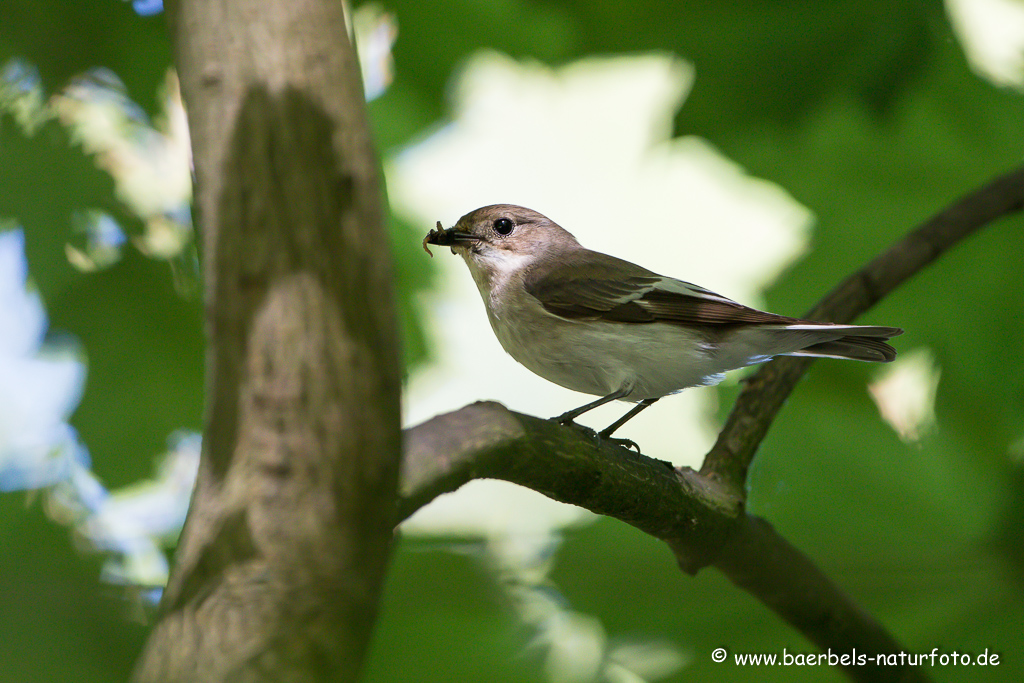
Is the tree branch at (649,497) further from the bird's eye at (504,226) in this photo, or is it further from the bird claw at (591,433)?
the bird's eye at (504,226)

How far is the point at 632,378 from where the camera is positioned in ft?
7.57

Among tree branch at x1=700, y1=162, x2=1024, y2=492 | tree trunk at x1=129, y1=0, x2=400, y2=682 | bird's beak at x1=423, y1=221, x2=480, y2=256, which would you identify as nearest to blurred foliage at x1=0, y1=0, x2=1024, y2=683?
bird's beak at x1=423, y1=221, x2=480, y2=256

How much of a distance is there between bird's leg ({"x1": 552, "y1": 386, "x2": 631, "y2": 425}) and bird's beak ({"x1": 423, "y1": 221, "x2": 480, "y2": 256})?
2.66 ft

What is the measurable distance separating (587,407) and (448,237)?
0.92 metres

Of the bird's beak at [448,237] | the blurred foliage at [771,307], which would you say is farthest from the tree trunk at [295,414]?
the bird's beak at [448,237]

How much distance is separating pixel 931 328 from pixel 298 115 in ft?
8.01

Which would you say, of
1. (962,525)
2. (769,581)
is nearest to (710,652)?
(769,581)

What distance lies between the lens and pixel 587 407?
210 cm

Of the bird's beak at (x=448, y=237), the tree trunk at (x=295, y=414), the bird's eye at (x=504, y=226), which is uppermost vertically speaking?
the bird's eye at (x=504, y=226)

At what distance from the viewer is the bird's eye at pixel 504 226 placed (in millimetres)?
2908

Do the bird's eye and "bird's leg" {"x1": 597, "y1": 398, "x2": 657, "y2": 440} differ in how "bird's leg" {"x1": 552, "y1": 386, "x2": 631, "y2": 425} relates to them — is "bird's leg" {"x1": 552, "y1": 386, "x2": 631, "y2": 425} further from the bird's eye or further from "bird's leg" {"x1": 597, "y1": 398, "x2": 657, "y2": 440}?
the bird's eye

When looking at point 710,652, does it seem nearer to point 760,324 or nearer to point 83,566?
point 760,324

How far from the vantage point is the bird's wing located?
226cm

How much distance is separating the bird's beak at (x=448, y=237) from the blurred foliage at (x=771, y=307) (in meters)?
0.20
